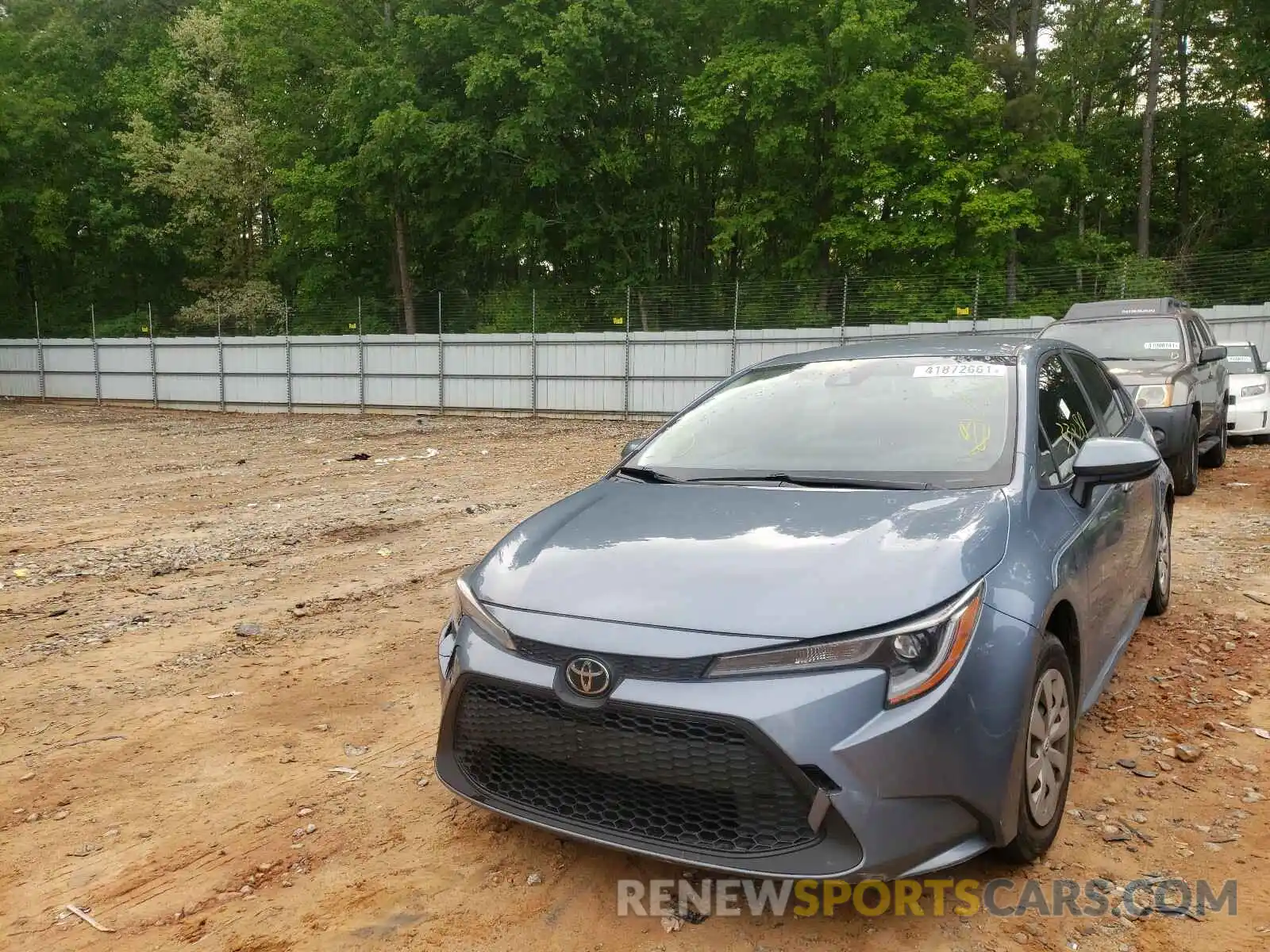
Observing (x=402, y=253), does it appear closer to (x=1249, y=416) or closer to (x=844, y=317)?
(x=844, y=317)

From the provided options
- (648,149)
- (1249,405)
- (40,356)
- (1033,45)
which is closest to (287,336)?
(40,356)

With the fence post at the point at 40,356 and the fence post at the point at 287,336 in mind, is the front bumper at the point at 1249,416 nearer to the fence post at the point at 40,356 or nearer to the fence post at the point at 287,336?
the fence post at the point at 287,336

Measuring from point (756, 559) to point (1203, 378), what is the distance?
8.18m

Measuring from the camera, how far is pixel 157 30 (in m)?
43.5

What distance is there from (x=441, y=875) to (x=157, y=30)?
50827mm

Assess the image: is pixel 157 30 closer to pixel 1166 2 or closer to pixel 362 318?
pixel 362 318

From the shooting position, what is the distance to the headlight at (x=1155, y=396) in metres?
7.93

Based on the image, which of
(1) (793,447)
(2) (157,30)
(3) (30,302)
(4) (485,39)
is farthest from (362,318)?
(2) (157,30)

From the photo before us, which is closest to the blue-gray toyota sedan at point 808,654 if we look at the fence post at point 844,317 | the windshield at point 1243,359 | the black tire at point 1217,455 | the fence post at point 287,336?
→ the black tire at point 1217,455

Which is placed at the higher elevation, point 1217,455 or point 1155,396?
point 1155,396

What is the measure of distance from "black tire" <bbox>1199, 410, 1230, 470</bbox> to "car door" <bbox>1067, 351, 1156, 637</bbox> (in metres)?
6.96

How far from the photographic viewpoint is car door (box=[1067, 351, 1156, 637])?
350 centimetres

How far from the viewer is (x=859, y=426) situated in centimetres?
358

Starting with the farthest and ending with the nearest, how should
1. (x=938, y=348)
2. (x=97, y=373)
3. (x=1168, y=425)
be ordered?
(x=97, y=373) < (x=1168, y=425) < (x=938, y=348)
